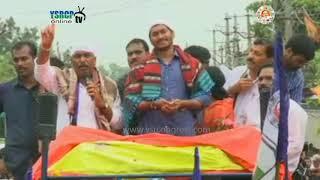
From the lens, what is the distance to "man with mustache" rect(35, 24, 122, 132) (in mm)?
5891

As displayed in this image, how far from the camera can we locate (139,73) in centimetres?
565

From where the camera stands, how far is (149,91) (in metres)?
5.60

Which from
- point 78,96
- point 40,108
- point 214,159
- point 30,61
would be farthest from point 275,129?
point 30,61

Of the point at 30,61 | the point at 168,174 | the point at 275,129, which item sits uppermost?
the point at 30,61

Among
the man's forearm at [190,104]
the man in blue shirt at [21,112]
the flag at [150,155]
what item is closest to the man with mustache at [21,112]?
the man in blue shirt at [21,112]

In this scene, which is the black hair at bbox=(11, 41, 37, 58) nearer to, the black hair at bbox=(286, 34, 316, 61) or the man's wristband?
the man's wristband

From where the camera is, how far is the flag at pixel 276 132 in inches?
160

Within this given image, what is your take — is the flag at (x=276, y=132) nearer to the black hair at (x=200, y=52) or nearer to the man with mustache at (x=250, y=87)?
the man with mustache at (x=250, y=87)

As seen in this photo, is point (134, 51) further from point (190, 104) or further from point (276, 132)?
point (276, 132)

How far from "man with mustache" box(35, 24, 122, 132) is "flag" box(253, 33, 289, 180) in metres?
1.86

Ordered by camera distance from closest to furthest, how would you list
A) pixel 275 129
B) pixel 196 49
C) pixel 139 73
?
1. pixel 275 129
2. pixel 139 73
3. pixel 196 49

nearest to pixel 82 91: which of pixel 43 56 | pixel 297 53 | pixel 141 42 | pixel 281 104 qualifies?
pixel 43 56

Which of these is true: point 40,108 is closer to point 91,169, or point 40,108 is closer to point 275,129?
point 91,169

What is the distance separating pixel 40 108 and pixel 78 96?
57.5 inches
